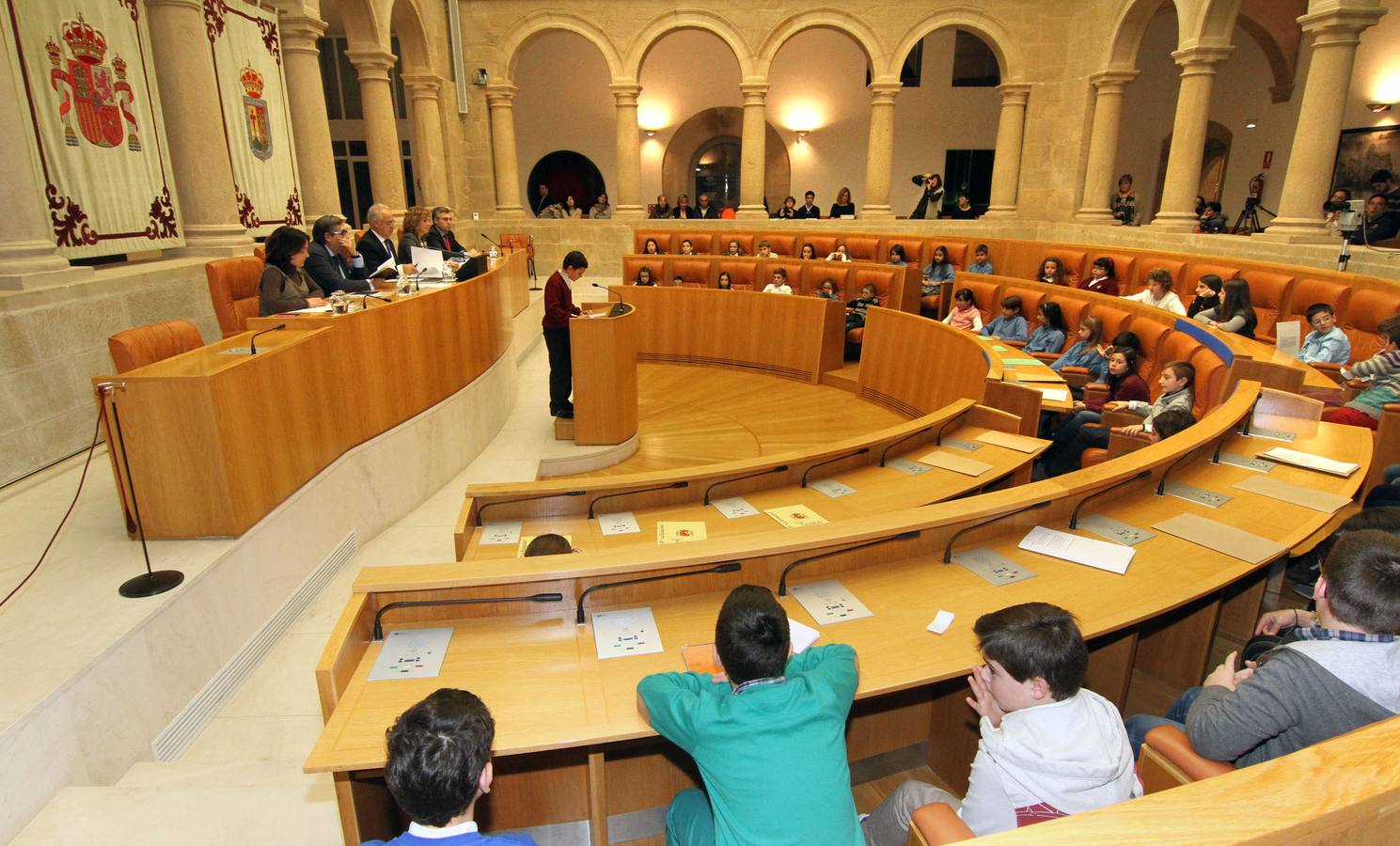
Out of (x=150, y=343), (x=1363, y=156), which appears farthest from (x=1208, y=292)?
(x=150, y=343)

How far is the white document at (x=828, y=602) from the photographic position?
242 centimetres

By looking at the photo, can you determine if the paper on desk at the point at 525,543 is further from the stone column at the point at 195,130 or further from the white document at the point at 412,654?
the stone column at the point at 195,130

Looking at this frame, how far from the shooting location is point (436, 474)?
5.19m

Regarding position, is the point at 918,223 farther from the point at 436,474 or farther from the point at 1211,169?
the point at 436,474

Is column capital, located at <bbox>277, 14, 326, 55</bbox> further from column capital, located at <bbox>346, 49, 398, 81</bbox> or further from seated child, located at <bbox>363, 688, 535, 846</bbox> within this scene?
seated child, located at <bbox>363, 688, 535, 846</bbox>

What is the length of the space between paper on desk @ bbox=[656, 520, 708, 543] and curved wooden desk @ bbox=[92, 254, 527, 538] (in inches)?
70.5

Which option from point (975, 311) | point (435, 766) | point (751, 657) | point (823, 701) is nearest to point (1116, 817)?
point (823, 701)

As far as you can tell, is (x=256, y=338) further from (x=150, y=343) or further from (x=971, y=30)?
(x=971, y=30)

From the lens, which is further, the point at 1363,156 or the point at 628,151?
the point at 628,151

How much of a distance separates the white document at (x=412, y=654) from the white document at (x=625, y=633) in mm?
446

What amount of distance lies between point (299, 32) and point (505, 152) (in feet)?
17.5

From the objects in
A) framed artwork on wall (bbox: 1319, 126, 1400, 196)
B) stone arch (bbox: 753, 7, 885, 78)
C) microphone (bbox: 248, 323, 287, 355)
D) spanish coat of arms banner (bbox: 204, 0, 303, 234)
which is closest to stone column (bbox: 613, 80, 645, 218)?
stone arch (bbox: 753, 7, 885, 78)

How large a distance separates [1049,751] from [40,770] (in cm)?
272

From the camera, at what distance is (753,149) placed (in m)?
12.9
